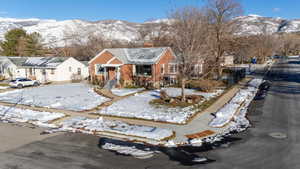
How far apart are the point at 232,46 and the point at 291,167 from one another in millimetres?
26264

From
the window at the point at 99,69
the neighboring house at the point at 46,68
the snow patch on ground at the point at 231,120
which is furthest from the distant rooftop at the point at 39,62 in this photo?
the snow patch on ground at the point at 231,120

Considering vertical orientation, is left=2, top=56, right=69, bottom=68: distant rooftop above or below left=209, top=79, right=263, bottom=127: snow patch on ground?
above

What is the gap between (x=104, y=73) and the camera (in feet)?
92.6

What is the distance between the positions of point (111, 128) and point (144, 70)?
1514 centimetres

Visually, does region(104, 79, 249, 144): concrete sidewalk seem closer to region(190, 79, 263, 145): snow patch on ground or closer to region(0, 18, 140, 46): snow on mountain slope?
region(190, 79, 263, 145): snow patch on ground

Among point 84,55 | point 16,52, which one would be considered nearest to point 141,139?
point 84,55

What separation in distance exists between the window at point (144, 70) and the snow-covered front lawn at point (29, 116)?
43.6 ft

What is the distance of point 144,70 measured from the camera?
26438 millimetres

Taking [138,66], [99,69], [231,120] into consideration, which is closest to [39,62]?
[99,69]

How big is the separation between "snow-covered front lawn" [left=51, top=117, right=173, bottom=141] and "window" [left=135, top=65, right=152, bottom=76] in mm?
13411

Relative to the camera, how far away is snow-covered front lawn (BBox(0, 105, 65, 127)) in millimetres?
13837

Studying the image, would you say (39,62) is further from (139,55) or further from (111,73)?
(139,55)

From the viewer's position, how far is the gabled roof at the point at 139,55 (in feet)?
85.0

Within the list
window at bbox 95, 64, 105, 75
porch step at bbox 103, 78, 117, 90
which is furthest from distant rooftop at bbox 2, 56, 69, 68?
porch step at bbox 103, 78, 117, 90
